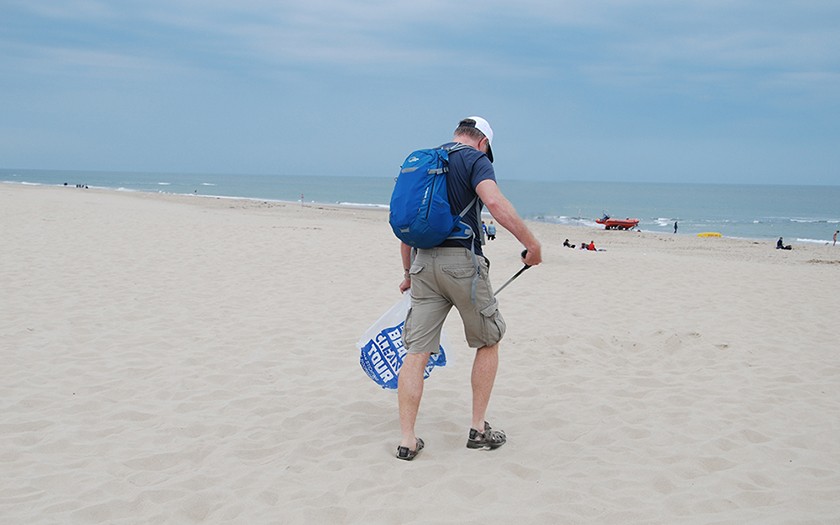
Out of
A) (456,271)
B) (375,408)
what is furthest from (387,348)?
Answer: (456,271)

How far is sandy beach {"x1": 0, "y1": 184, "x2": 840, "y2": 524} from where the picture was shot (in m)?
2.98

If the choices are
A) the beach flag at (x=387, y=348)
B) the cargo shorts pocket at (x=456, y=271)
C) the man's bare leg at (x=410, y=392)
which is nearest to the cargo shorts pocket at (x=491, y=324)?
the cargo shorts pocket at (x=456, y=271)

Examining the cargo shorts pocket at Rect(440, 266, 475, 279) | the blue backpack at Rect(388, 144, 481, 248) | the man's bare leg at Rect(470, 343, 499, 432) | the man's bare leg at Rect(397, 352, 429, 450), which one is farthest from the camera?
the man's bare leg at Rect(470, 343, 499, 432)

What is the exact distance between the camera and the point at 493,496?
3033mm

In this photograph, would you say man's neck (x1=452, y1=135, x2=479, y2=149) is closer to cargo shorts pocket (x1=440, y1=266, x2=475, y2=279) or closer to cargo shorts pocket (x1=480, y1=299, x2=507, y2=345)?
cargo shorts pocket (x1=440, y1=266, x2=475, y2=279)

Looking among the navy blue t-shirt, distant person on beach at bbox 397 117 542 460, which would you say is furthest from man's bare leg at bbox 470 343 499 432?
the navy blue t-shirt

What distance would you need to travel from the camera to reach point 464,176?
10.7ft

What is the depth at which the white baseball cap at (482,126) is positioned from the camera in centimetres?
347

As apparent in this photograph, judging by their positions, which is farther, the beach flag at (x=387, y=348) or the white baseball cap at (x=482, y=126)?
the beach flag at (x=387, y=348)

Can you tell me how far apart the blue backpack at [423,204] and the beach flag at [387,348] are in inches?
34.3

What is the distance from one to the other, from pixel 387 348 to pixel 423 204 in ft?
3.96

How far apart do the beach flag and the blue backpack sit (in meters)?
0.87

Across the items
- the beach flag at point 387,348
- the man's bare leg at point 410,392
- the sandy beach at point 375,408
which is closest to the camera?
the sandy beach at point 375,408

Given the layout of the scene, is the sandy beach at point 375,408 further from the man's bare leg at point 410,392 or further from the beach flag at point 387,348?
the beach flag at point 387,348
